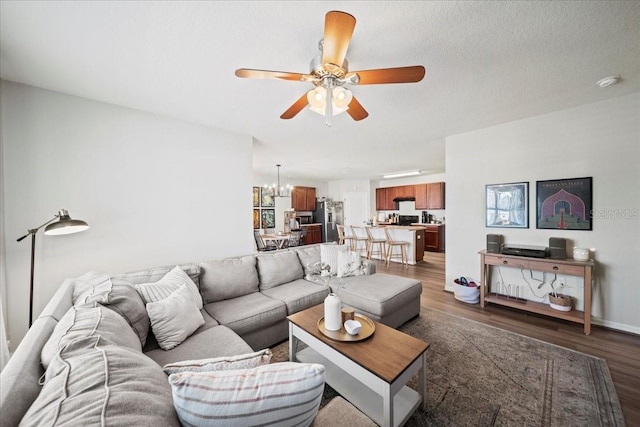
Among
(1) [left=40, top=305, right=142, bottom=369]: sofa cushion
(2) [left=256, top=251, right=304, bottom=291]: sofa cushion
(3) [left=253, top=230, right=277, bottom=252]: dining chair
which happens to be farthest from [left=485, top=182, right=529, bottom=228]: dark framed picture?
(3) [left=253, top=230, right=277, bottom=252]: dining chair

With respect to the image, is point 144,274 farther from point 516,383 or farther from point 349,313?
point 516,383

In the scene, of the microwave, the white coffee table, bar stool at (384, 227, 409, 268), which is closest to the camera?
the white coffee table

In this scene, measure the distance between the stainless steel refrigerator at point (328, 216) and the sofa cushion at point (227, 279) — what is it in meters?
5.57

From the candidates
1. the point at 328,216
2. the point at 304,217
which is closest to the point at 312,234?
the point at 304,217

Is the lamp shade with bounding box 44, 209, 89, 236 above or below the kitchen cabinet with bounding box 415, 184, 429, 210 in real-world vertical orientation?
below

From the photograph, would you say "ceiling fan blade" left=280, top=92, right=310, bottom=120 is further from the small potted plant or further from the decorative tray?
the small potted plant

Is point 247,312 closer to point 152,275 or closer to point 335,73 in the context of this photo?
point 152,275

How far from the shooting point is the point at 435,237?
680cm

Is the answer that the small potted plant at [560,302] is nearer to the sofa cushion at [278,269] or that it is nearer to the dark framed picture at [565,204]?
the dark framed picture at [565,204]

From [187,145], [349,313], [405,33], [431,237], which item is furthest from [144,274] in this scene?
[431,237]

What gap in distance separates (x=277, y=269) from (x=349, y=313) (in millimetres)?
1280

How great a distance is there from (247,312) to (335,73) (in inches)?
78.8

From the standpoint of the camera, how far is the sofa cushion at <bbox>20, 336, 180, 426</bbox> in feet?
1.81

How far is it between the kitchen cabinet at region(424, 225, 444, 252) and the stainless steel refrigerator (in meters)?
3.04
